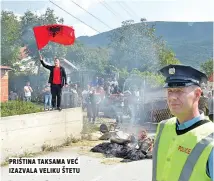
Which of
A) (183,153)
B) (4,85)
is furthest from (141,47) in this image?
(183,153)

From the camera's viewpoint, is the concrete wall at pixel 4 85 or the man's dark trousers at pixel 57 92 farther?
the concrete wall at pixel 4 85

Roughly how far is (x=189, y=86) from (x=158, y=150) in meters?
0.46

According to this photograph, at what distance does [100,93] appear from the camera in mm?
17469

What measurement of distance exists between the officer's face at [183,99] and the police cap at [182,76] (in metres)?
0.04

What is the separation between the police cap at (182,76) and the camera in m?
2.41

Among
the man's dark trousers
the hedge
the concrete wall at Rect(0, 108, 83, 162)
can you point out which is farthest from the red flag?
the concrete wall at Rect(0, 108, 83, 162)

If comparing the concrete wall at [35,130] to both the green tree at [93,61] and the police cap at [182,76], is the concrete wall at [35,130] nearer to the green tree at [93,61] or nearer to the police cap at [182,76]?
the police cap at [182,76]

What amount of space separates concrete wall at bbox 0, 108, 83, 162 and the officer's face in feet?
21.2

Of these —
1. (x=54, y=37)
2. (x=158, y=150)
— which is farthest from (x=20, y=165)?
(x=158, y=150)

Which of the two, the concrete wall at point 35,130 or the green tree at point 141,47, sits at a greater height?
the green tree at point 141,47

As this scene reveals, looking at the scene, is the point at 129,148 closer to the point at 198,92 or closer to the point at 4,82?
the point at 198,92

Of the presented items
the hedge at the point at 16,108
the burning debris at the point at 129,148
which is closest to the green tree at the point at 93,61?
the hedge at the point at 16,108

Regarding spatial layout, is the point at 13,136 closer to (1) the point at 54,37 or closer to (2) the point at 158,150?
(1) the point at 54,37

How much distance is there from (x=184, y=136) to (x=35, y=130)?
747 cm
